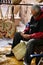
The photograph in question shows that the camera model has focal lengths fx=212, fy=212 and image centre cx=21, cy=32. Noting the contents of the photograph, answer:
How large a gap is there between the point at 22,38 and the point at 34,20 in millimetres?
411

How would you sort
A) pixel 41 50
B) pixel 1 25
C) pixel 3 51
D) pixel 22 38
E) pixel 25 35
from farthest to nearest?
pixel 1 25 < pixel 3 51 < pixel 22 38 < pixel 25 35 < pixel 41 50

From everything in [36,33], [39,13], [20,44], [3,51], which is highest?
[39,13]

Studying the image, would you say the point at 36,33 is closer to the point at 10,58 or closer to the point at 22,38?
the point at 22,38

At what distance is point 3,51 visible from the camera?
4.13 m

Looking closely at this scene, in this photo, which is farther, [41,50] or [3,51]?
[3,51]

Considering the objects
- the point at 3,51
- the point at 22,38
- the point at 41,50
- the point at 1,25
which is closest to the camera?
the point at 41,50

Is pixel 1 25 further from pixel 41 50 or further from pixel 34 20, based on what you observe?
pixel 41 50

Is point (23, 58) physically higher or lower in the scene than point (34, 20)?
lower

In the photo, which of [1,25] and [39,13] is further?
[1,25]

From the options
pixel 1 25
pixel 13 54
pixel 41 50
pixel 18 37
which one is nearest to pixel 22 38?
pixel 18 37

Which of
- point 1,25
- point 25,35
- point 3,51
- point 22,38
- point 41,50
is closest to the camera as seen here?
point 41,50

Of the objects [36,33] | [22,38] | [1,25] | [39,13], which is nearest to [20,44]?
[22,38]

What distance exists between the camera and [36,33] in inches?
133

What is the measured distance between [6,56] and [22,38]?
438 millimetres
